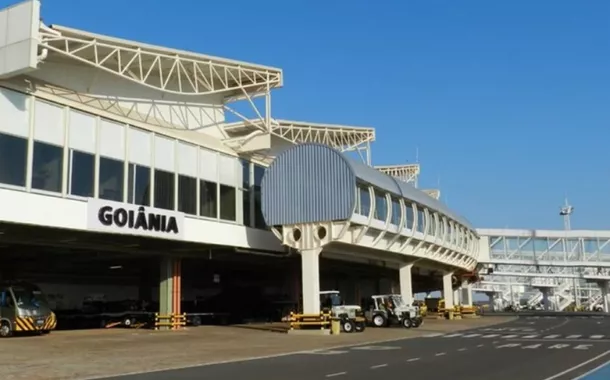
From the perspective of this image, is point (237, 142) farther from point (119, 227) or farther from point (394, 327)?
point (394, 327)

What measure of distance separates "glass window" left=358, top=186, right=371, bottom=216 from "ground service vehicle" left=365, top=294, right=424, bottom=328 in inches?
263

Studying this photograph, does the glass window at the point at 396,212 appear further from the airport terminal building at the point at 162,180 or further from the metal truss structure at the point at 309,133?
the metal truss structure at the point at 309,133

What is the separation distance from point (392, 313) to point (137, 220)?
17691mm

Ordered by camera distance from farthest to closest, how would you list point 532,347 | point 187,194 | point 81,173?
point 187,194 → point 81,173 → point 532,347

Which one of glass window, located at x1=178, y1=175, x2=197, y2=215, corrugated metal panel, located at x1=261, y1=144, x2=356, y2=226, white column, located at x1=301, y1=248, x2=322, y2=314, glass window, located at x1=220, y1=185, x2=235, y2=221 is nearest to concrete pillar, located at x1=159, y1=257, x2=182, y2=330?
glass window, located at x1=220, y1=185, x2=235, y2=221

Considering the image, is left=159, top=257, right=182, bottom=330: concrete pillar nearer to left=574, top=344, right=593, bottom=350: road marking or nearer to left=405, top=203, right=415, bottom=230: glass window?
left=405, top=203, right=415, bottom=230: glass window

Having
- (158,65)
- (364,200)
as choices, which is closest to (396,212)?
(364,200)

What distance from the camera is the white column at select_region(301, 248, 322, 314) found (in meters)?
34.6

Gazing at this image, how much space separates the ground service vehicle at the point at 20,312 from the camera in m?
30.2

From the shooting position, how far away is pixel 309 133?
166 feet

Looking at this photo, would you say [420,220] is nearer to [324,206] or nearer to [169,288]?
[324,206]

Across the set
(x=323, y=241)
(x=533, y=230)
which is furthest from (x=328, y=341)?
(x=533, y=230)

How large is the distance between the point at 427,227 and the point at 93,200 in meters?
28.3

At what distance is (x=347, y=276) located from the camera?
66.6m
